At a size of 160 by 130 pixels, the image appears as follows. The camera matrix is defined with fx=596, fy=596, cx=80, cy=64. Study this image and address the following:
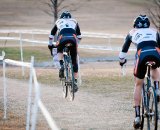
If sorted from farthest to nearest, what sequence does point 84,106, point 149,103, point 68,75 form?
point 68,75
point 84,106
point 149,103

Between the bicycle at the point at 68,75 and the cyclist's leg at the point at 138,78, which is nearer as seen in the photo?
the cyclist's leg at the point at 138,78

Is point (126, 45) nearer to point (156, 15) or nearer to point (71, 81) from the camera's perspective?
point (71, 81)

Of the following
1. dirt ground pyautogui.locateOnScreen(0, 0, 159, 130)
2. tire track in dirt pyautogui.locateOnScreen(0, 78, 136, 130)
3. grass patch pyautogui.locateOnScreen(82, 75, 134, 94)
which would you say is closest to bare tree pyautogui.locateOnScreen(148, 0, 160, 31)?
dirt ground pyautogui.locateOnScreen(0, 0, 159, 130)

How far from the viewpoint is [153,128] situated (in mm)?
10242

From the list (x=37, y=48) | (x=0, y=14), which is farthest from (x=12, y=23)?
(x=37, y=48)

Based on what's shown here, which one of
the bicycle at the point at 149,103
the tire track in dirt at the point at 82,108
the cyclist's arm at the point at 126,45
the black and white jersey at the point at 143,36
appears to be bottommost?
the tire track in dirt at the point at 82,108

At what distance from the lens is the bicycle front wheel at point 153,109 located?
9609 millimetres

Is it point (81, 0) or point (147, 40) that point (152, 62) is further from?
point (81, 0)

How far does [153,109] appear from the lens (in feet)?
32.7

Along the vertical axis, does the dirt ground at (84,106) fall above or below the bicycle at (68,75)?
below

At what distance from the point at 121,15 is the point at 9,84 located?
76.3 m

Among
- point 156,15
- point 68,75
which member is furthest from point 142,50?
point 156,15

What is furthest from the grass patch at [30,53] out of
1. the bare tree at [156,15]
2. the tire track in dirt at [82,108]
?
the tire track in dirt at [82,108]

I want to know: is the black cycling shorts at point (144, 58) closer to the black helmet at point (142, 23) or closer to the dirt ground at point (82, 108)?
the black helmet at point (142, 23)
